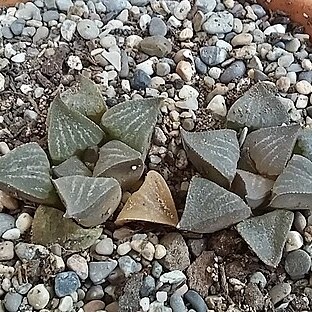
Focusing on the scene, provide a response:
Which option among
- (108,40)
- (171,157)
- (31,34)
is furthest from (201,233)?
(31,34)

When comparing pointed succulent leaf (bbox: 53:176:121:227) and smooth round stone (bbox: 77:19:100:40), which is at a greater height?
pointed succulent leaf (bbox: 53:176:121:227)

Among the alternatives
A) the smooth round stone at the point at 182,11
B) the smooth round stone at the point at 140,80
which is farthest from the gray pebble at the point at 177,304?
the smooth round stone at the point at 182,11

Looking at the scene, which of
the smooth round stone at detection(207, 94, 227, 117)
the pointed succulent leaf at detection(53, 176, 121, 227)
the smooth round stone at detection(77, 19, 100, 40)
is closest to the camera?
the pointed succulent leaf at detection(53, 176, 121, 227)

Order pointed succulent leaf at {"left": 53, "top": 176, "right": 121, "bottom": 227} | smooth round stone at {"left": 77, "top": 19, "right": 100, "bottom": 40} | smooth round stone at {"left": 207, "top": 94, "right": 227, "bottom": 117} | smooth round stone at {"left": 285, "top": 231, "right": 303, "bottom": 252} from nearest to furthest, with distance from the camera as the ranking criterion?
pointed succulent leaf at {"left": 53, "top": 176, "right": 121, "bottom": 227}
smooth round stone at {"left": 285, "top": 231, "right": 303, "bottom": 252}
smooth round stone at {"left": 207, "top": 94, "right": 227, "bottom": 117}
smooth round stone at {"left": 77, "top": 19, "right": 100, "bottom": 40}

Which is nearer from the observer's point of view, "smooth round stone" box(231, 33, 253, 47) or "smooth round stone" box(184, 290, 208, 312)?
"smooth round stone" box(184, 290, 208, 312)

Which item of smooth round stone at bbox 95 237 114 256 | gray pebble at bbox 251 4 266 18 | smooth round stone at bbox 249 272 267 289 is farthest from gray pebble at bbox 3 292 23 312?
gray pebble at bbox 251 4 266 18

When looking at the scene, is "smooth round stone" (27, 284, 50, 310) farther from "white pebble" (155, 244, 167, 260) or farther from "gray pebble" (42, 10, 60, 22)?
"gray pebble" (42, 10, 60, 22)

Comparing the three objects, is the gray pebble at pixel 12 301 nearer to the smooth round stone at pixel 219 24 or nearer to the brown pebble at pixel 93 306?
the brown pebble at pixel 93 306

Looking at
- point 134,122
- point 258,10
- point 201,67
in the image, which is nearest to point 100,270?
point 134,122
